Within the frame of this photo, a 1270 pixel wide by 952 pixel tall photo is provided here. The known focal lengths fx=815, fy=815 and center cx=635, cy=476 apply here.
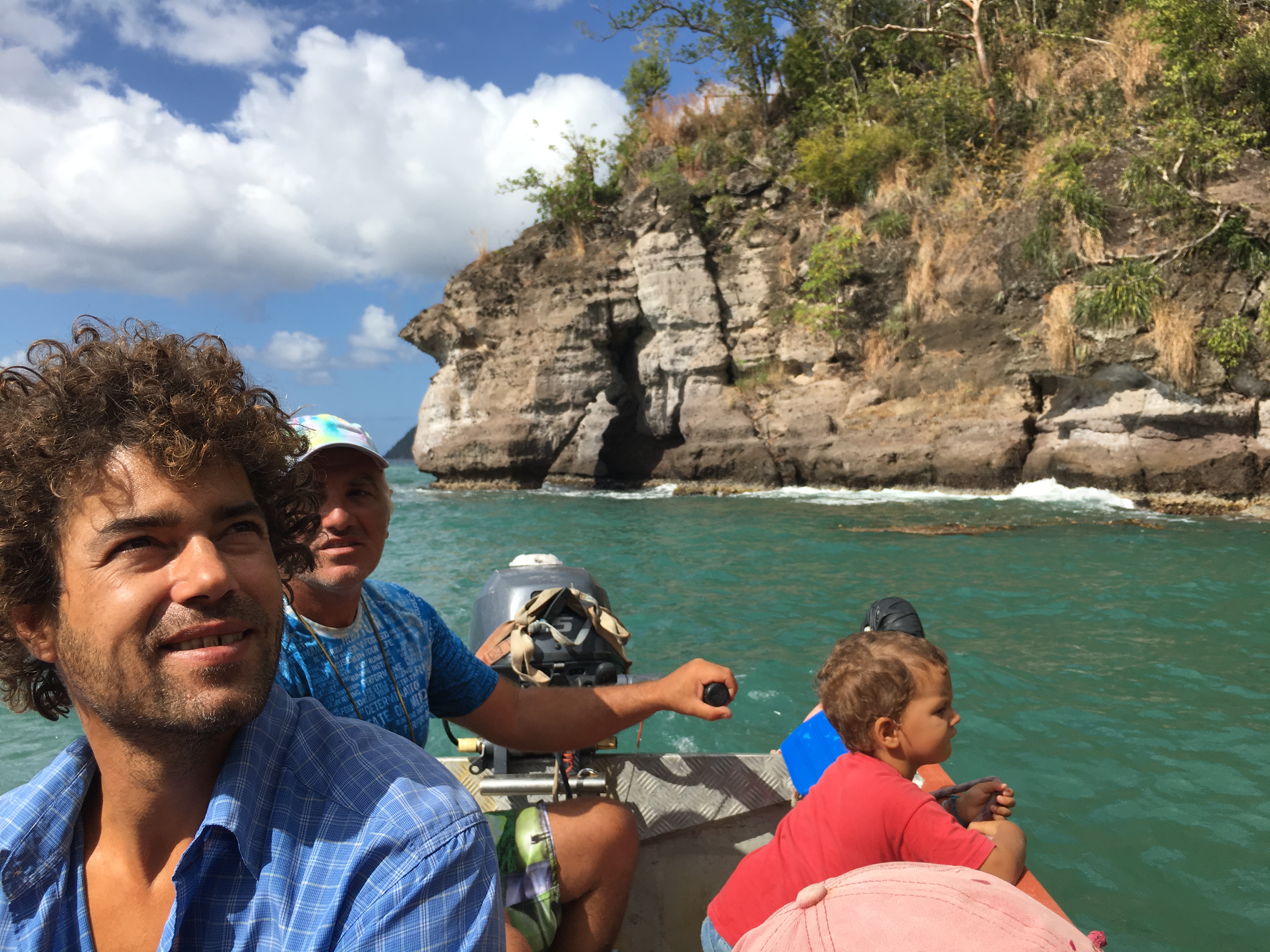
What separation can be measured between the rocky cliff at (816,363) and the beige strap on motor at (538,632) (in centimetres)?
1132

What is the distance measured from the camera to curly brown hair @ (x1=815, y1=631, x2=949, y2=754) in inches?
83.1

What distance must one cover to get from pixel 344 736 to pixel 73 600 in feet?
1.40

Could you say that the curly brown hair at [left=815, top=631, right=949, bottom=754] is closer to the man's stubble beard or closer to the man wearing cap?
the man wearing cap

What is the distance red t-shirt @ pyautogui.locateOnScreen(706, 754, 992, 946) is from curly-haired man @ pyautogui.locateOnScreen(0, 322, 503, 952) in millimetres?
962

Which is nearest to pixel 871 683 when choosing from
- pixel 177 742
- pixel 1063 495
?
pixel 177 742

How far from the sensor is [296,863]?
3.64 ft

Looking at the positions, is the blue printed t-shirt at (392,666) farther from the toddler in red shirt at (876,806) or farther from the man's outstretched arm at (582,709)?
the toddler in red shirt at (876,806)

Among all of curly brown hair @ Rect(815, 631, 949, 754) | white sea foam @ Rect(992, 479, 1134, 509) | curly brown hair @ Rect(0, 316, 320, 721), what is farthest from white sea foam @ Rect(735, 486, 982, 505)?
curly brown hair @ Rect(0, 316, 320, 721)

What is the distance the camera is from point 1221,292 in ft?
38.9

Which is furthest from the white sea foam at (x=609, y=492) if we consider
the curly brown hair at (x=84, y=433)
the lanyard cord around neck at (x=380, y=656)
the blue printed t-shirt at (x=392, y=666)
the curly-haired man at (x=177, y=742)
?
the curly-haired man at (x=177, y=742)

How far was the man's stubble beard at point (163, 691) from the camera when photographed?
111cm

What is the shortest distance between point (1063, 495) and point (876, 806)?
12.3 meters

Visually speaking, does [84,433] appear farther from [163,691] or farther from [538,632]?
[538,632]

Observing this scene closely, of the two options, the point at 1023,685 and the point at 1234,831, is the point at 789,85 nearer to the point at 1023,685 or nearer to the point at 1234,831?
the point at 1023,685
